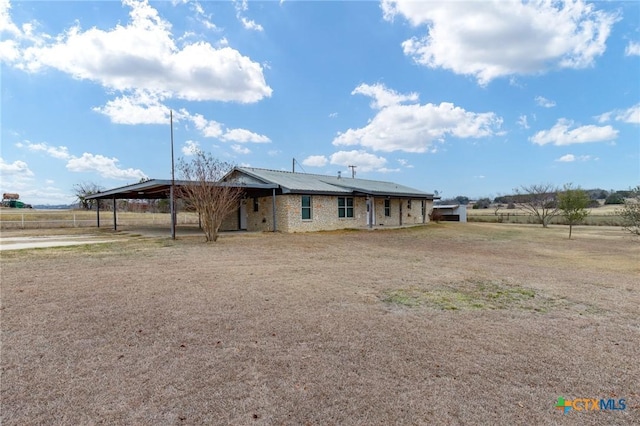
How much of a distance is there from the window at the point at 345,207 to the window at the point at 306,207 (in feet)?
8.29

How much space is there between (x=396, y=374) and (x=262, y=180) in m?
16.8

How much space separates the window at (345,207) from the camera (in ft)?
70.1

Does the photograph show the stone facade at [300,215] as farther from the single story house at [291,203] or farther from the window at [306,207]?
the window at [306,207]

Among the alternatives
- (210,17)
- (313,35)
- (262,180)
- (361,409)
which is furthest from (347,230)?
(361,409)

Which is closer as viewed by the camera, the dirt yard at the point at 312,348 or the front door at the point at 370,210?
the dirt yard at the point at 312,348

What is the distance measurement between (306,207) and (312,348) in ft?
52.1

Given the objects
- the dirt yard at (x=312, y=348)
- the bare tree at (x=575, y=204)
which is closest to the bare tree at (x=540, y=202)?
the bare tree at (x=575, y=204)

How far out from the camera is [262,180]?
19.1 m

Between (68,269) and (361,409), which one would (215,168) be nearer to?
(68,269)

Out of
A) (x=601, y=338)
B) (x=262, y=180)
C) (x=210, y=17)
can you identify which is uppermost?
(x=210, y=17)

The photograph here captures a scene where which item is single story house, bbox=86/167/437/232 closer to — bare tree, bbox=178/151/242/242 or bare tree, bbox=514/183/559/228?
bare tree, bbox=178/151/242/242

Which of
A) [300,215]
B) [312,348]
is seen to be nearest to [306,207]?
[300,215]

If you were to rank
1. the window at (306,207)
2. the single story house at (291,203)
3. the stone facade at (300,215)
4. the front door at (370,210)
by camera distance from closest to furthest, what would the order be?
the single story house at (291,203), the stone facade at (300,215), the window at (306,207), the front door at (370,210)

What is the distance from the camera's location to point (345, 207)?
21.7 m
